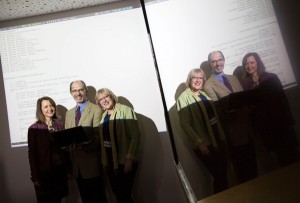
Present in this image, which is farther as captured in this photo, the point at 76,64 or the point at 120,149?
the point at 76,64

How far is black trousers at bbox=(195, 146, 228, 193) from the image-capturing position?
3.51ft

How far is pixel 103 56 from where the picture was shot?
1.26m

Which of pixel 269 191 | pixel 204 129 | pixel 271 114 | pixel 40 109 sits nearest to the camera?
pixel 269 191

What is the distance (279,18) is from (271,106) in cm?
43

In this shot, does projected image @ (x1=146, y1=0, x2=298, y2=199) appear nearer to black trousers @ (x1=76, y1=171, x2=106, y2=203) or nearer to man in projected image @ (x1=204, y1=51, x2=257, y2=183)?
man in projected image @ (x1=204, y1=51, x2=257, y2=183)

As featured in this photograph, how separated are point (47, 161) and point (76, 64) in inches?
22.8

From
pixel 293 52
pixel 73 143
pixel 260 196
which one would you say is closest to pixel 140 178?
pixel 73 143

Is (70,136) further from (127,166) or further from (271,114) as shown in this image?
(271,114)

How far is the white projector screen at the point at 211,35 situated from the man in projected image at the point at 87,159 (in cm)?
46

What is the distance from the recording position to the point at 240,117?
3.40 ft

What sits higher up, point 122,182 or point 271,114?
point 271,114

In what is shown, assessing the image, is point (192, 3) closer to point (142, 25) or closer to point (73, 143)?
point (142, 25)

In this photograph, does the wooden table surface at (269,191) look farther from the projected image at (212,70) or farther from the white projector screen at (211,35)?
the white projector screen at (211,35)

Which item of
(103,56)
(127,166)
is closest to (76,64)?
(103,56)
